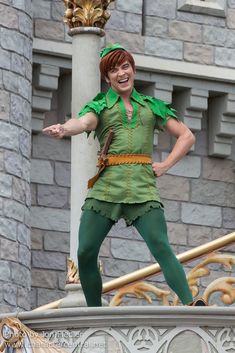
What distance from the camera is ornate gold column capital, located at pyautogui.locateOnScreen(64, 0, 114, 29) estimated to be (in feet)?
A: 52.0

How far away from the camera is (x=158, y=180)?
1945 cm

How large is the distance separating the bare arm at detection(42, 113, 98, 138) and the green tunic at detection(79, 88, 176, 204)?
0.17 ft

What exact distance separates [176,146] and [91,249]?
2.47ft

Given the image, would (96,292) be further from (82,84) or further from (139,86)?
(139,86)

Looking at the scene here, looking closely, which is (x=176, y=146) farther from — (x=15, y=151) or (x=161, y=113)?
(x=15, y=151)

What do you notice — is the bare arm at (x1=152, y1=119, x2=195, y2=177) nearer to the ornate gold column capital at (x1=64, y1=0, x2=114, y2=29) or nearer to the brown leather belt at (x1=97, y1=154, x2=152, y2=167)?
the brown leather belt at (x1=97, y1=154, x2=152, y2=167)

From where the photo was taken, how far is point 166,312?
12.5 m

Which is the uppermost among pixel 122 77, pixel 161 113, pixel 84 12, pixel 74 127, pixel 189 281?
pixel 84 12

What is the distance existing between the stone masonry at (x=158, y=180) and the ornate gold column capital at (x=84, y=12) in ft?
9.12

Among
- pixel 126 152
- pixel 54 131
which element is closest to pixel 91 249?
pixel 126 152

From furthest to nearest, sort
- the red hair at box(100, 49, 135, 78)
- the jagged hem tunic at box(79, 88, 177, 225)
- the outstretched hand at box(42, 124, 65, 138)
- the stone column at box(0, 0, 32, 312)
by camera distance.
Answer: the stone column at box(0, 0, 32, 312), the red hair at box(100, 49, 135, 78), the jagged hem tunic at box(79, 88, 177, 225), the outstretched hand at box(42, 124, 65, 138)

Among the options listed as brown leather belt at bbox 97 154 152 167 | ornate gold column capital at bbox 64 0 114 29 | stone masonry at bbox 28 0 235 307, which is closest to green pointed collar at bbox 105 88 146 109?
brown leather belt at bbox 97 154 152 167

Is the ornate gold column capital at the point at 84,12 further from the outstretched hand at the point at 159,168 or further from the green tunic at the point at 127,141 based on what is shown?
the outstretched hand at the point at 159,168

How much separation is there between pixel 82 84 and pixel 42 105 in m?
2.72
